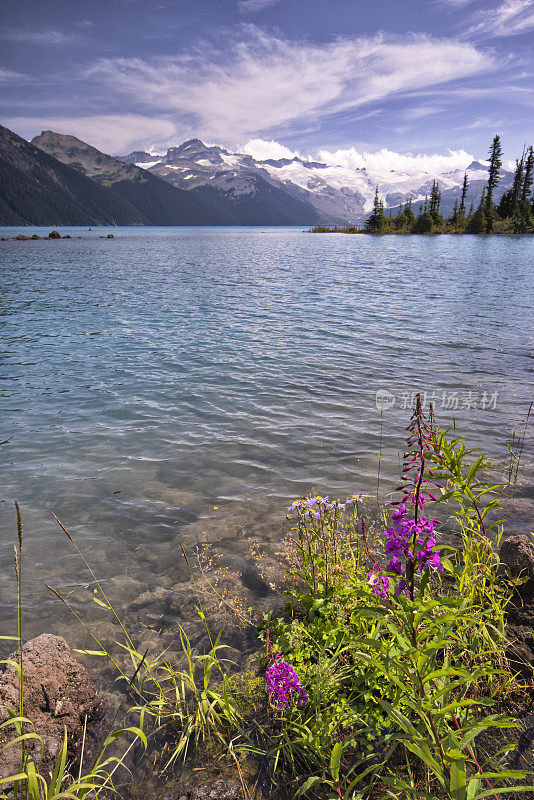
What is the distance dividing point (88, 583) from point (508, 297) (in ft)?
95.8

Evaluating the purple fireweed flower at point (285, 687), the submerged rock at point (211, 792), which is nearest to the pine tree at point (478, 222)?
the purple fireweed flower at point (285, 687)

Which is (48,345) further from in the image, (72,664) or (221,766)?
(221,766)

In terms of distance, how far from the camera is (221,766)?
3240mm

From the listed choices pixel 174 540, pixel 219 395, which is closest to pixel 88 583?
pixel 174 540

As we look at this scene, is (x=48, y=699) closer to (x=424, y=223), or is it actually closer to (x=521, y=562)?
(x=521, y=562)

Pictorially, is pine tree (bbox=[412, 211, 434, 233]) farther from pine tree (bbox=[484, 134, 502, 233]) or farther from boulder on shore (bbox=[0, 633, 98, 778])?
boulder on shore (bbox=[0, 633, 98, 778])

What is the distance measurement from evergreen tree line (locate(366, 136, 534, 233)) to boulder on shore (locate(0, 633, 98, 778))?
439ft
